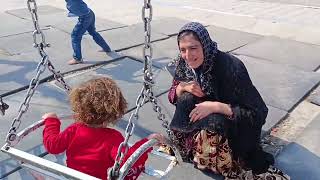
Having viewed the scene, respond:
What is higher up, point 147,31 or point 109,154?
point 147,31

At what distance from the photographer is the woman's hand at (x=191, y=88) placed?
105 inches

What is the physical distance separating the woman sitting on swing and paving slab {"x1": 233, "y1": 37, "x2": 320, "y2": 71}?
281 centimetres

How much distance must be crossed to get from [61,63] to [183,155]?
299 centimetres

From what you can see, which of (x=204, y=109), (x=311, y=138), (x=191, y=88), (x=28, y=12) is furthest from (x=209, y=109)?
(x=28, y=12)

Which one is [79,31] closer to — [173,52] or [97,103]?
[173,52]

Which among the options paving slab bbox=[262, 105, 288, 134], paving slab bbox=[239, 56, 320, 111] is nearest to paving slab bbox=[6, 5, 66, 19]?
paving slab bbox=[239, 56, 320, 111]

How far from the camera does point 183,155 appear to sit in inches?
116

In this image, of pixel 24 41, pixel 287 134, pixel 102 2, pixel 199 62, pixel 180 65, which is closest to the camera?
pixel 199 62

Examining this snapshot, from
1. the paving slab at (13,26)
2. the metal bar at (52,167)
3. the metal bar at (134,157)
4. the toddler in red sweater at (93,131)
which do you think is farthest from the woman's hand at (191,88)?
the paving slab at (13,26)

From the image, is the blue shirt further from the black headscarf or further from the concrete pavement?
the black headscarf

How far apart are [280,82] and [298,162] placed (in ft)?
5.60

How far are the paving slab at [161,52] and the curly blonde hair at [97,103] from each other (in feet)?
10.4

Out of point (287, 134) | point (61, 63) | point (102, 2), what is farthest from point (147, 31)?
point (102, 2)

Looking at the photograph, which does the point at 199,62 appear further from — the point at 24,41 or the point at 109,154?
the point at 24,41
